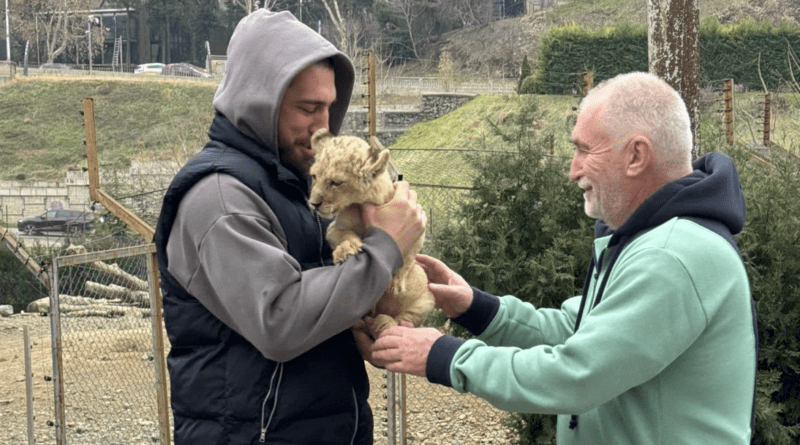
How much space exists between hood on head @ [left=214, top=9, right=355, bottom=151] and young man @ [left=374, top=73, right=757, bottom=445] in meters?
0.80

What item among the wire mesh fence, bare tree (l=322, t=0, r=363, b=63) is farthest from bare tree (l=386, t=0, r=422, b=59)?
the wire mesh fence

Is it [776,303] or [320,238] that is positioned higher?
[320,238]

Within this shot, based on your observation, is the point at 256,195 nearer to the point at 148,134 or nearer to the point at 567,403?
the point at 567,403

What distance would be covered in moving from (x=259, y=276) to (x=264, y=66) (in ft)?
2.36

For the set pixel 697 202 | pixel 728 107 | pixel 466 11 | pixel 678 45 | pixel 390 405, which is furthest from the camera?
pixel 466 11

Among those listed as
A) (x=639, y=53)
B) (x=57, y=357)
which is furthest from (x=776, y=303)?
(x=639, y=53)

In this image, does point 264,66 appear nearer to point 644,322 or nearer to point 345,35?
point 644,322

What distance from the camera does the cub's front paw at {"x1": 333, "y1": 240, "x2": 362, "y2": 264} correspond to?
8.50 feet

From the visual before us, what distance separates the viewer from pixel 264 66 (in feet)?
8.79

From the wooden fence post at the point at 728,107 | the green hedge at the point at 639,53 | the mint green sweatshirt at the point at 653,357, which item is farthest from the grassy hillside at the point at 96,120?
the mint green sweatshirt at the point at 653,357

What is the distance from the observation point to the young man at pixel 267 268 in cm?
239

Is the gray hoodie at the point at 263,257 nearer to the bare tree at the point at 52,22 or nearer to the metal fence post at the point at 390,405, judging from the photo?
the metal fence post at the point at 390,405

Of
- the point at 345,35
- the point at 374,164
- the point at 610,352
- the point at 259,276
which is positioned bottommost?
the point at 610,352

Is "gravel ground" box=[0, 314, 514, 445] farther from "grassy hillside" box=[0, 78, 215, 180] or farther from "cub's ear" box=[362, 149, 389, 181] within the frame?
"grassy hillside" box=[0, 78, 215, 180]
